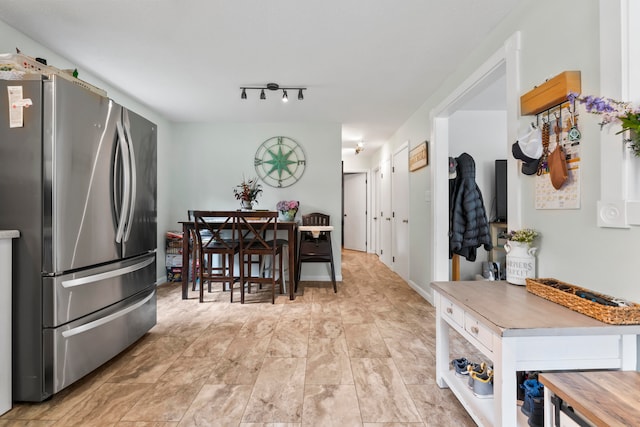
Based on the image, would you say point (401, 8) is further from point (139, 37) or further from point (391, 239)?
point (391, 239)

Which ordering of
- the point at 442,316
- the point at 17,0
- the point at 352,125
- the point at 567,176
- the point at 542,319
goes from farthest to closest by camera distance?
the point at 352,125 → the point at 17,0 → the point at 442,316 → the point at 567,176 → the point at 542,319

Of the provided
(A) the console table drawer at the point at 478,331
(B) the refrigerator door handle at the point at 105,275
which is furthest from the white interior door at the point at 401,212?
(B) the refrigerator door handle at the point at 105,275

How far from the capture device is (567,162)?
4.67 ft

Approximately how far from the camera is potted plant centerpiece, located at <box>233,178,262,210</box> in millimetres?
3902

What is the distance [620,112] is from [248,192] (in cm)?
352

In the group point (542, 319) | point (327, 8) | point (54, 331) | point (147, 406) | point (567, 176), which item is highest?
point (327, 8)

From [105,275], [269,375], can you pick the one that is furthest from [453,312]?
[105,275]

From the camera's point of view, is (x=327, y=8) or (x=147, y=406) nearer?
(x=147, y=406)

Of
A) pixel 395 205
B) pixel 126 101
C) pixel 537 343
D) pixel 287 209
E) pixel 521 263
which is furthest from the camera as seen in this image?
pixel 395 205

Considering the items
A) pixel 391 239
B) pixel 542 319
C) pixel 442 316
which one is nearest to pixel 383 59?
pixel 442 316

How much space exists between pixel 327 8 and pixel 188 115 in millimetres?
2836

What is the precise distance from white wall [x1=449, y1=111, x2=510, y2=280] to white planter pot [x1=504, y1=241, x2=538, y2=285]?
2344 millimetres

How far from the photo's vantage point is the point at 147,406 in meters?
1.53

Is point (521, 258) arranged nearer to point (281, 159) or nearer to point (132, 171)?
point (132, 171)
